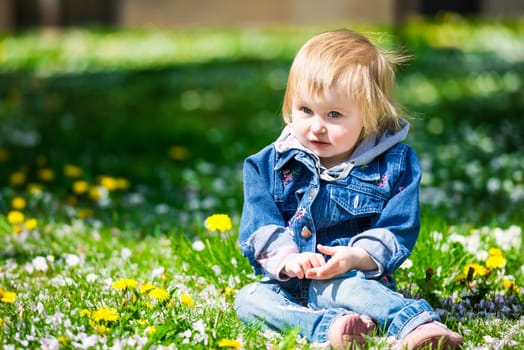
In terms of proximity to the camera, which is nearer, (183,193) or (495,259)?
(495,259)

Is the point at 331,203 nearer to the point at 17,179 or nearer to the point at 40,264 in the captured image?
the point at 40,264

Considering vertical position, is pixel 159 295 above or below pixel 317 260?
below

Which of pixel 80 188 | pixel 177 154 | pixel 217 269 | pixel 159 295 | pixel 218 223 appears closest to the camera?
pixel 159 295

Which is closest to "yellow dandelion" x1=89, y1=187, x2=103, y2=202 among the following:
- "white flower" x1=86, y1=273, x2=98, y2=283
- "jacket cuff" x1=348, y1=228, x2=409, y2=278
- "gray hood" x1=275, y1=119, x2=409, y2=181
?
"white flower" x1=86, y1=273, x2=98, y2=283

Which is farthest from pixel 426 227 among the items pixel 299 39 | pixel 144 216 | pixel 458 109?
pixel 299 39

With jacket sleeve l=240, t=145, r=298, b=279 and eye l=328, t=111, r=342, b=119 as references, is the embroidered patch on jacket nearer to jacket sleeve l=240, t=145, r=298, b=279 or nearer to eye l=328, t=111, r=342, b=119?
jacket sleeve l=240, t=145, r=298, b=279

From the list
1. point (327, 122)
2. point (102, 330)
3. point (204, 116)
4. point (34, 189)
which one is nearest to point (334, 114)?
point (327, 122)

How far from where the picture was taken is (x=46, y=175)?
5.39 m

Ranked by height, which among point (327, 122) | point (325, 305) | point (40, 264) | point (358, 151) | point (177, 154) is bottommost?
point (177, 154)

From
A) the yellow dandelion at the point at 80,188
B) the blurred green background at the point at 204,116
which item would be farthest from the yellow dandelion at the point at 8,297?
the yellow dandelion at the point at 80,188

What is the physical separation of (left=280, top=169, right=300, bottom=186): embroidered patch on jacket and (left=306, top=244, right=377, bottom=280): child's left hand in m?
0.28

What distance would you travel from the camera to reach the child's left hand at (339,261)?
276 centimetres

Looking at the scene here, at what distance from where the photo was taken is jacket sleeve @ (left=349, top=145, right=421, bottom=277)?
9.29 ft

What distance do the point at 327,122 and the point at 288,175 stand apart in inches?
9.3
